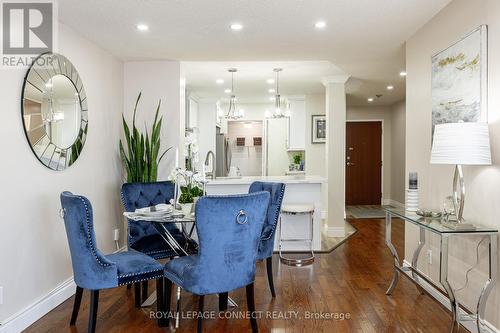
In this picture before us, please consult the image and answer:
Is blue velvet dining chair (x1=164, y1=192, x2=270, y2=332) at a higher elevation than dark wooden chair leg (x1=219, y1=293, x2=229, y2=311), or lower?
higher

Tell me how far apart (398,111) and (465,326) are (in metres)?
6.53

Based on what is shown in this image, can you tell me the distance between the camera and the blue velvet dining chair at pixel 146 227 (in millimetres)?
3055

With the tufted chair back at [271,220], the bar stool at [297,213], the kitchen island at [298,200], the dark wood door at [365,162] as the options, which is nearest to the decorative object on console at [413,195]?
the tufted chair back at [271,220]

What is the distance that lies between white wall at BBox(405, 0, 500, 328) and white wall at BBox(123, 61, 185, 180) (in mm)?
2763

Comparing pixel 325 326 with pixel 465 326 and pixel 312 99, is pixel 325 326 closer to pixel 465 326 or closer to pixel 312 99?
pixel 465 326

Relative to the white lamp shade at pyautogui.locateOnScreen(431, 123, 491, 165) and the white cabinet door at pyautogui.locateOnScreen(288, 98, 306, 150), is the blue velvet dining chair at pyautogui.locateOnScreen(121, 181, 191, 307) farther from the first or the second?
the white cabinet door at pyautogui.locateOnScreen(288, 98, 306, 150)

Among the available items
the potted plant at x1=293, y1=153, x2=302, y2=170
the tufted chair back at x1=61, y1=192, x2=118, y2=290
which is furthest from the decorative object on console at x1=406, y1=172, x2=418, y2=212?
the potted plant at x1=293, y1=153, x2=302, y2=170

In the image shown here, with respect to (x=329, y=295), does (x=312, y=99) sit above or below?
above

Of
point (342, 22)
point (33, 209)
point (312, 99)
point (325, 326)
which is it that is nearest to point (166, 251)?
point (33, 209)

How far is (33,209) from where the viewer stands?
2730mm

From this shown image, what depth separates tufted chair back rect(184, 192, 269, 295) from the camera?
214cm

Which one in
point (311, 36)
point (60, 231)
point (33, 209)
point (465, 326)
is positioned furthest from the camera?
point (311, 36)

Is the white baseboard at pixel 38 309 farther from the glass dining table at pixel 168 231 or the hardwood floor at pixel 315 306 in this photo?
the glass dining table at pixel 168 231

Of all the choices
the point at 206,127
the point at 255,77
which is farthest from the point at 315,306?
the point at 206,127
